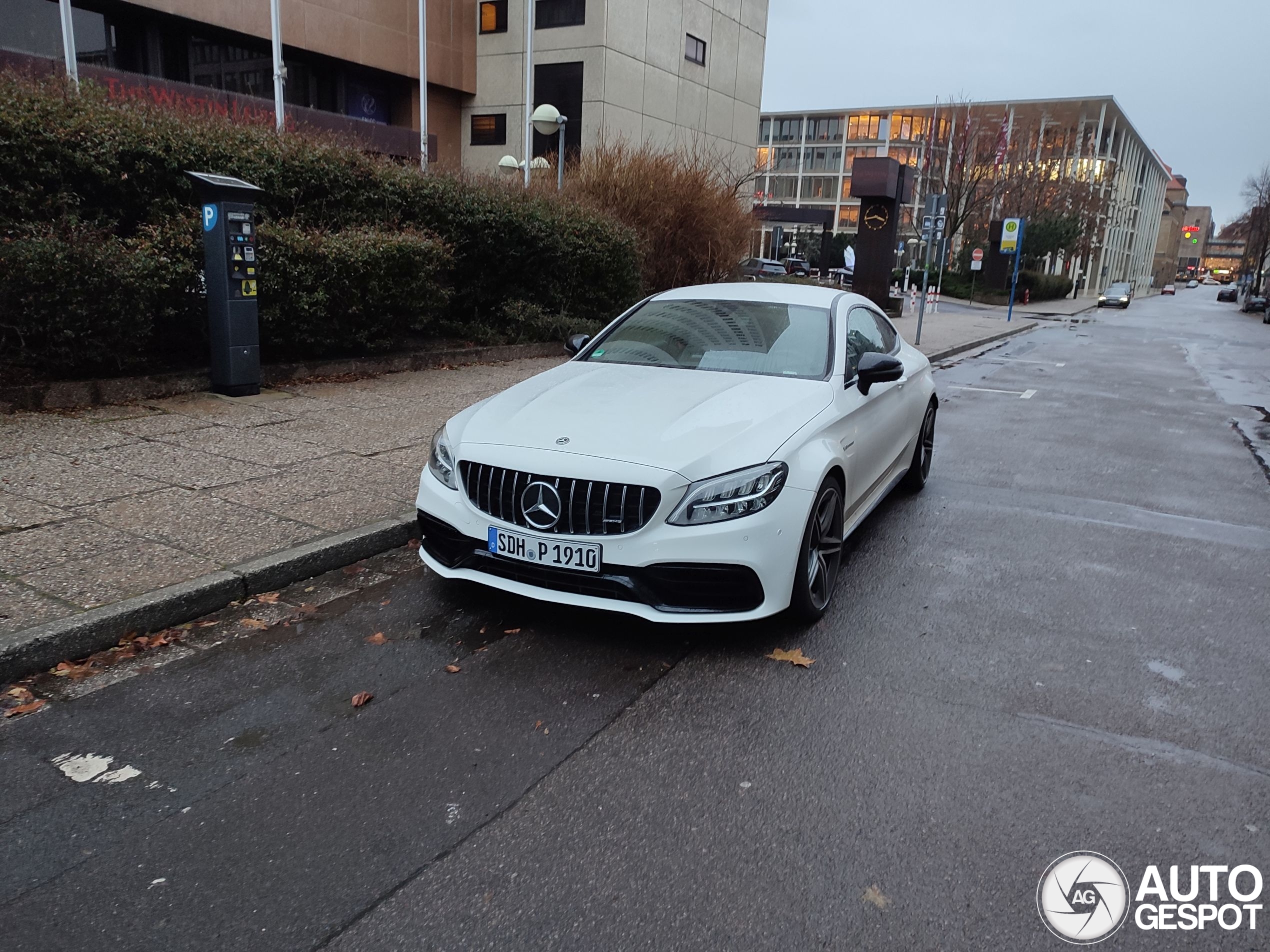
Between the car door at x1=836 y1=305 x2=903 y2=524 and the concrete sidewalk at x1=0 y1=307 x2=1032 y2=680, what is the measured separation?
2.61 m

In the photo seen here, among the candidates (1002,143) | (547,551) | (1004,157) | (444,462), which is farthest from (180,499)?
(1004,157)

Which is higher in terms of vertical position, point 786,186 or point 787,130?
point 787,130

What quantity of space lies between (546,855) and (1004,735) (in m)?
1.84

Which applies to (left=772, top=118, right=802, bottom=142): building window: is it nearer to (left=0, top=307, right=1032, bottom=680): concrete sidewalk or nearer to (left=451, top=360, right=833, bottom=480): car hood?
(left=0, top=307, right=1032, bottom=680): concrete sidewalk

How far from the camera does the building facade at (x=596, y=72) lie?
34.2m

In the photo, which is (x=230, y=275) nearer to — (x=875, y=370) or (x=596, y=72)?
(x=875, y=370)

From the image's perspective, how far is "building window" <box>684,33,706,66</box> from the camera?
38.6 m

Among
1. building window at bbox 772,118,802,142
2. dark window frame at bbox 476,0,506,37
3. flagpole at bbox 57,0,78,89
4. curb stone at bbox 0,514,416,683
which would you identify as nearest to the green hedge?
curb stone at bbox 0,514,416,683

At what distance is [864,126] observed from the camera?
4104 inches

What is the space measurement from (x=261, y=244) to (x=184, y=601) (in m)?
5.89

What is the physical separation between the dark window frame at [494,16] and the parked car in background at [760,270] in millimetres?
13044

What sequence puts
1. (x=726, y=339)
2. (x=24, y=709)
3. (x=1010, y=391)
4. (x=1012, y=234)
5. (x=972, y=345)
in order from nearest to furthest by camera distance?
(x=24, y=709), (x=726, y=339), (x=1010, y=391), (x=972, y=345), (x=1012, y=234)

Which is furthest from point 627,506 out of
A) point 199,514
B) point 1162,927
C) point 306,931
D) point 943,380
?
point 943,380

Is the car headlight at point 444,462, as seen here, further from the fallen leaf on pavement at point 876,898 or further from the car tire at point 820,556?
the fallen leaf on pavement at point 876,898
